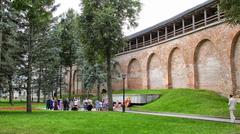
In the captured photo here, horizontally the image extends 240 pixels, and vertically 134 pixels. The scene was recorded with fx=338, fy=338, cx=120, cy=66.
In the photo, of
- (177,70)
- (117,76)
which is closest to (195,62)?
(177,70)

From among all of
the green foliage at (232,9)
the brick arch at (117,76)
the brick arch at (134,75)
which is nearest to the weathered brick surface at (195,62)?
the brick arch at (134,75)

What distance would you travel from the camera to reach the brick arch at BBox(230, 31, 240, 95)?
29.3 metres

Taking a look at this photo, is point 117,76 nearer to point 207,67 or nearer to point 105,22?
point 207,67

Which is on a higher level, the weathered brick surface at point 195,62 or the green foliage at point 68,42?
the green foliage at point 68,42

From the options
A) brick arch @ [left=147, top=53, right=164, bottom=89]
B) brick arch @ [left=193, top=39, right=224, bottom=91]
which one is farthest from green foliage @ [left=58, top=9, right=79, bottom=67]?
brick arch @ [left=193, top=39, right=224, bottom=91]

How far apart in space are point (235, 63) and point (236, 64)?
150 millimetres

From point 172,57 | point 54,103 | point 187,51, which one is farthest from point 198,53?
point 54,103

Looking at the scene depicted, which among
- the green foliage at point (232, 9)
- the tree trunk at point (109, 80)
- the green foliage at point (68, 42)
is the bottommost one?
the tree trunk at point (109, 80)

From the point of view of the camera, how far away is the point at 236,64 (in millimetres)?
29672

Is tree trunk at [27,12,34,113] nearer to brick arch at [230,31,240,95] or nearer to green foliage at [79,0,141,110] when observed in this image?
green foliage at [79,0,141,110]

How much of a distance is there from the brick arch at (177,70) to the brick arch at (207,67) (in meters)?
2.30

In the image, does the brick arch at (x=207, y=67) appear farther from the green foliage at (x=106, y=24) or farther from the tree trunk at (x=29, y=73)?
the tree trunk at (x=29, y=73)

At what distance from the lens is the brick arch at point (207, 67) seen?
105 ft

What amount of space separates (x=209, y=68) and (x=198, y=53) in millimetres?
2389
